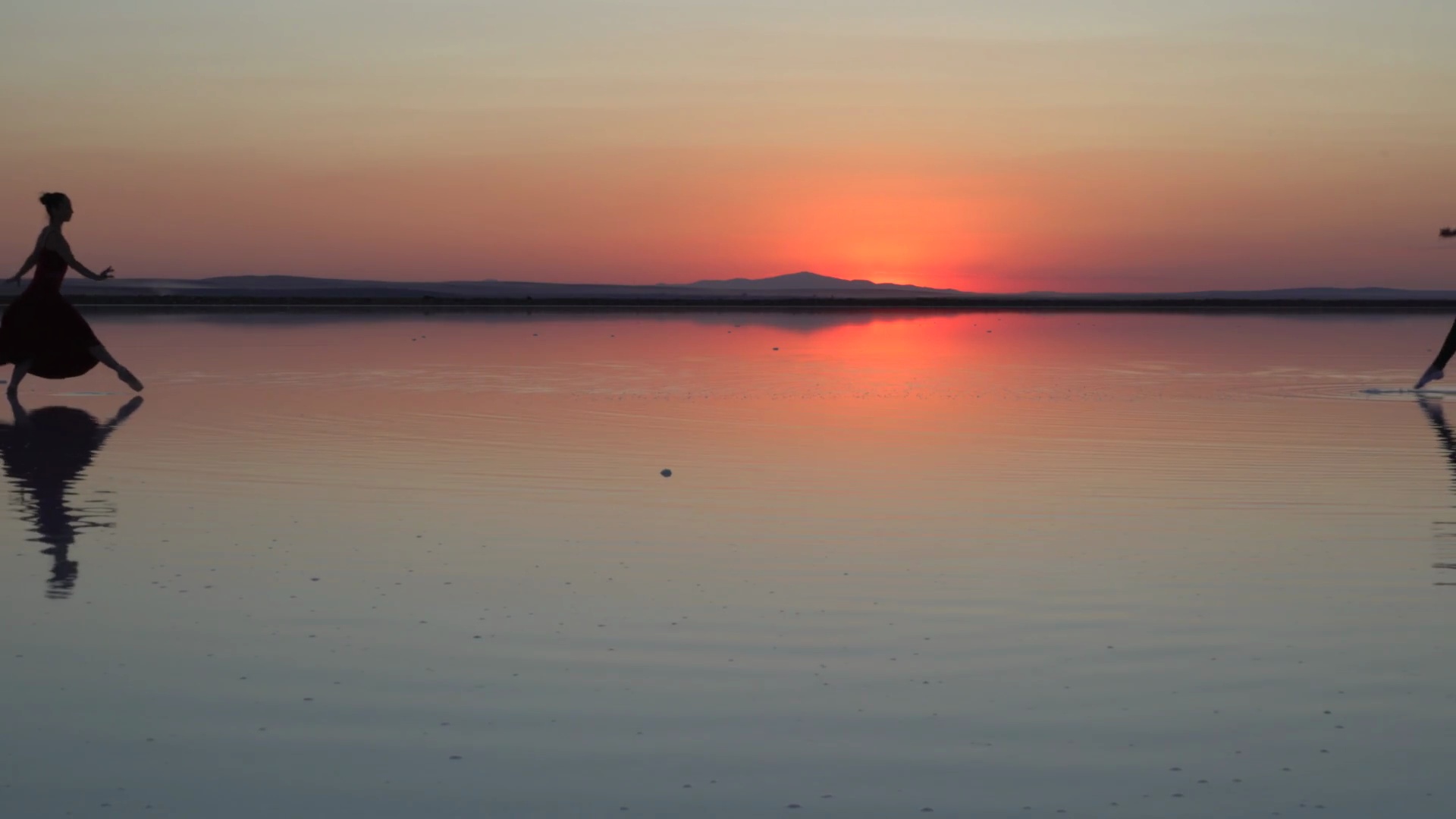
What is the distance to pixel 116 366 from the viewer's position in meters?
23.2

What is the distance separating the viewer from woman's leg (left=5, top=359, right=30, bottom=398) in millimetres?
22422

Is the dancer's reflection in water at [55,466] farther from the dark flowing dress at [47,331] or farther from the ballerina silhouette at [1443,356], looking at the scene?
the ballerina silhouette at [1443,356]

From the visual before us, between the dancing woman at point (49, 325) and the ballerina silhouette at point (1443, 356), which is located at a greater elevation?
the ballerina silhouette at point (1443, 356)

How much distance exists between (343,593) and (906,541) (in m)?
3.71

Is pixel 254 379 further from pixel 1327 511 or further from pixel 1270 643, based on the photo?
pixel 1270 643

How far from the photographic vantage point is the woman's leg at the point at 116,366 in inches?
907

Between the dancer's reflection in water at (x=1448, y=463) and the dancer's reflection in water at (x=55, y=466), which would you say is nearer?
the dancer's reflection in water at (x=1448, y=463)

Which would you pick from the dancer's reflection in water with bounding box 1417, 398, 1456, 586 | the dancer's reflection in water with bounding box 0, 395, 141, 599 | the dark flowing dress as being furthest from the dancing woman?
the dancer's reflection in water with bounding box 1417, 398, 1456, 586

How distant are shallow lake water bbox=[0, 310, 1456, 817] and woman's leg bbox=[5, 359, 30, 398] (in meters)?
4.39

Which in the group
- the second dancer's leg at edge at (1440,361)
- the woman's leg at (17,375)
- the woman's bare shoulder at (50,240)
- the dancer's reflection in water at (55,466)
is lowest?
the dancer's reflection in water at (55,466)

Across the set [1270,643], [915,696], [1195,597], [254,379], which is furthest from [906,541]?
[254,379]

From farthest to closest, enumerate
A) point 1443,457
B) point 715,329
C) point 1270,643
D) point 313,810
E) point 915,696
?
point 715,329 < point 1443,457 < point 1270,643 < point 915,696 < point 313,810

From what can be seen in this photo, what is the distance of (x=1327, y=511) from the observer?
39.3 feet

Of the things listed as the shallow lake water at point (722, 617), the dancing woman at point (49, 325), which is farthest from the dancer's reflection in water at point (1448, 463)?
the dancing woman at point (49, 325)
